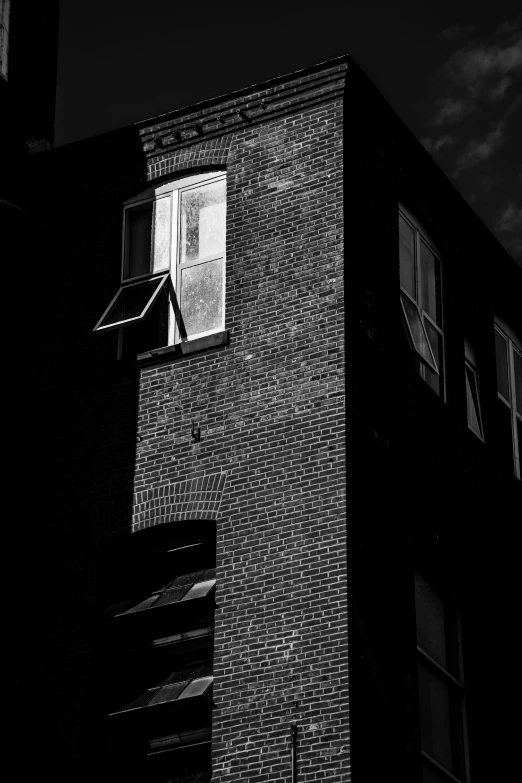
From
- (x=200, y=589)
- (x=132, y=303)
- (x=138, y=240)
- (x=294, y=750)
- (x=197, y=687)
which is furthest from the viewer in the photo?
(x=138, y=240)

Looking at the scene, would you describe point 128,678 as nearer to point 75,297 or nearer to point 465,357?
point 75,297

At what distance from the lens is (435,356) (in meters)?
19.9

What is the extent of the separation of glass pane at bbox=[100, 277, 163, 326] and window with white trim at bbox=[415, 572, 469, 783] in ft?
14.4

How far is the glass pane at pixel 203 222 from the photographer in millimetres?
18984

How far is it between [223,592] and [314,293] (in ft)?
11.3

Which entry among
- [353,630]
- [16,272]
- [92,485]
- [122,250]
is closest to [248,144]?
[122,250]

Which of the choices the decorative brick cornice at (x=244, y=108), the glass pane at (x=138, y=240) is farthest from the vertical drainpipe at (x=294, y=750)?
the decorative brick cornice at (x=244, y=108)

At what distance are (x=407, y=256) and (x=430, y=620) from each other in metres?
4.50

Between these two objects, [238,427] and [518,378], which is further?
[518,378]

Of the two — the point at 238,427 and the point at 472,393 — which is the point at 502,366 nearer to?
the point at 472,393

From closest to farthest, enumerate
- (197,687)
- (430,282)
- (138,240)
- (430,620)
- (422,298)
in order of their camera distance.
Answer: (197,687)
(430,620)
(138,240)
(422,298)
(430,282)

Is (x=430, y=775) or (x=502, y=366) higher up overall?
(x=502, y=366)

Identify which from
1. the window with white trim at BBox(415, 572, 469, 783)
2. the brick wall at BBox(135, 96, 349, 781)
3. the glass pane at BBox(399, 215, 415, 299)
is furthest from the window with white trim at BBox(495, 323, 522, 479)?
the brick wall at BBox(135, 96, 349, 781)

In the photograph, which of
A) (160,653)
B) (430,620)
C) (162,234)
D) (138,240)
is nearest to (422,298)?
(162,234)
